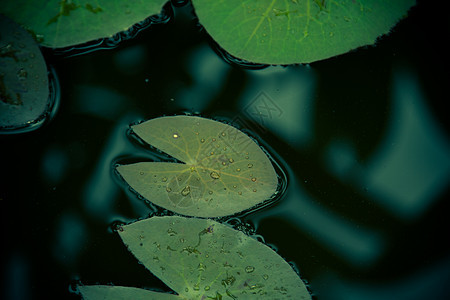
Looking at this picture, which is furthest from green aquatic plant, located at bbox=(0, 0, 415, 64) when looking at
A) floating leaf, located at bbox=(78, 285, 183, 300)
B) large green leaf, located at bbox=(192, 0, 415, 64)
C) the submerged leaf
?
floating leaf, located at bbox=(78, 285, 183, 300)

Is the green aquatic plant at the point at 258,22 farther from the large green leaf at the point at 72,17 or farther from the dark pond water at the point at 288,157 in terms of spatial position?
the dark pond water at the point at 288,157

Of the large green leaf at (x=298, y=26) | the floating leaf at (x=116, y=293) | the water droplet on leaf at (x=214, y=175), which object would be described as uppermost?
the large green leaf at (x=298, y=26)

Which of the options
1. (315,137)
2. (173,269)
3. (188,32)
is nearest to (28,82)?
(188,32)

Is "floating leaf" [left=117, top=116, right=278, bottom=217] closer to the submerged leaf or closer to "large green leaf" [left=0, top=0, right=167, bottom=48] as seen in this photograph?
the submerged leaf

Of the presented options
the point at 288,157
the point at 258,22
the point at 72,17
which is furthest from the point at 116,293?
the point at 258,22

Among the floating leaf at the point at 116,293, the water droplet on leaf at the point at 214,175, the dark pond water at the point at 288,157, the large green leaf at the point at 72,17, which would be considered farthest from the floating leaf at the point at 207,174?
the large green leaf at the point at 72,17

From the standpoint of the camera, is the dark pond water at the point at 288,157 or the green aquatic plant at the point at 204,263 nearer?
the green aquatic plant at the point at 204,263
